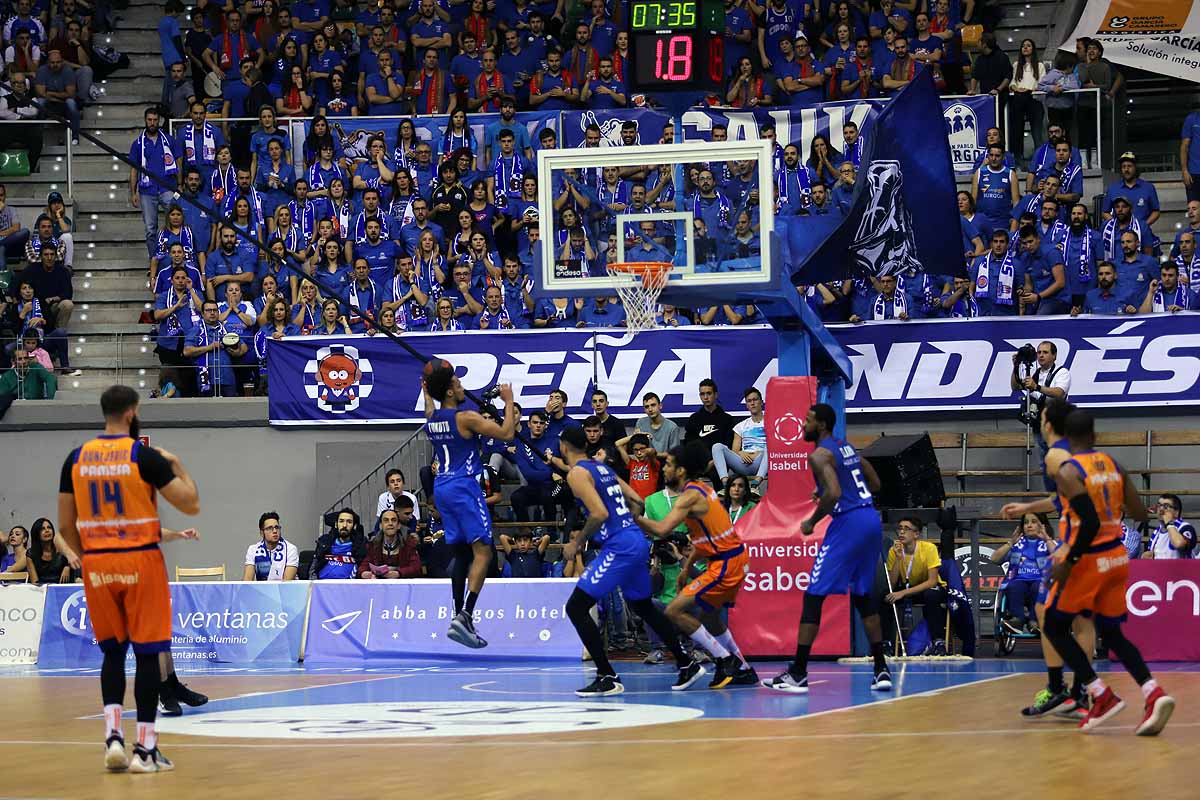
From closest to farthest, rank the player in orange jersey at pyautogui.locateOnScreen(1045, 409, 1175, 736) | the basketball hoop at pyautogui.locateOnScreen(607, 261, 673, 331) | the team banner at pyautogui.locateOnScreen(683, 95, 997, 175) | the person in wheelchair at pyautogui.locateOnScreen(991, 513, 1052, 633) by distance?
the player in orange jersey at pyautogui.locateOnScreen(1045, 409, 1175, 736)
the basketball hoop at pyautogui.locateOnScreen(607, 261, 673, 331)
the person in wheelchair at pyautogui.locateOnScreen(991, 513, 1052, 633)
the team banner at pyautogui.locateOnScreen(683, 95, 997, 175)

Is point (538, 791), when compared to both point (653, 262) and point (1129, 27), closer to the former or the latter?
point (653, 262)

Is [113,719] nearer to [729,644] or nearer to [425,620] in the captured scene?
[729,644]

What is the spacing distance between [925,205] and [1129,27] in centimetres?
789

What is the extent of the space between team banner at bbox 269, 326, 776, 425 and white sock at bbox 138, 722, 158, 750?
41.7ft

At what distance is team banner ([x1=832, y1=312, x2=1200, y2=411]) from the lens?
69.2 ft

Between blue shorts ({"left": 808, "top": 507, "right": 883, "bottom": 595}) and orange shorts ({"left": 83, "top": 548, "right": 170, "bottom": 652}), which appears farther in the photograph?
blue shorts ({"left": 808, "top": 507, "right": 883, "bottom": 595})

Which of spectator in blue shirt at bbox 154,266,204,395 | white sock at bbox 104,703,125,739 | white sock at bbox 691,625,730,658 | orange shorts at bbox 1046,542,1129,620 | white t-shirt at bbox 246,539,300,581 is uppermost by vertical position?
spectator in blue shirt at bbox 154,266,204,395

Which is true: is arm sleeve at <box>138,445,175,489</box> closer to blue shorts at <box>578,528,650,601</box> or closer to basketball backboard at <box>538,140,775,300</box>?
blue shorts at <box>578,528,650,601</box>

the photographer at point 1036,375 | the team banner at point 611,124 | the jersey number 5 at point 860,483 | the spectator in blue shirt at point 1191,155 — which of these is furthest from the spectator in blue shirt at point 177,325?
the spectator in blue shirt at point 1191,155

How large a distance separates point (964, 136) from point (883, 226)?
5.27 metres

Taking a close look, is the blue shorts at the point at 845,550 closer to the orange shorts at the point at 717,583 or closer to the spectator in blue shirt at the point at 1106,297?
the orange shorts at the point at 717,583

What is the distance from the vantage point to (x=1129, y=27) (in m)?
26.0

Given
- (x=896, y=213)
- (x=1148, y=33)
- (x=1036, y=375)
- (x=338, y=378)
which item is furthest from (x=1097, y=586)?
(x=1148, y=33)

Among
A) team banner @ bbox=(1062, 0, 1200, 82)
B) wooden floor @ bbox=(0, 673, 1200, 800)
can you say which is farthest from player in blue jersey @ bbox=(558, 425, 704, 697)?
team banner @ bbox=(1062, 0, 1200, 82)
